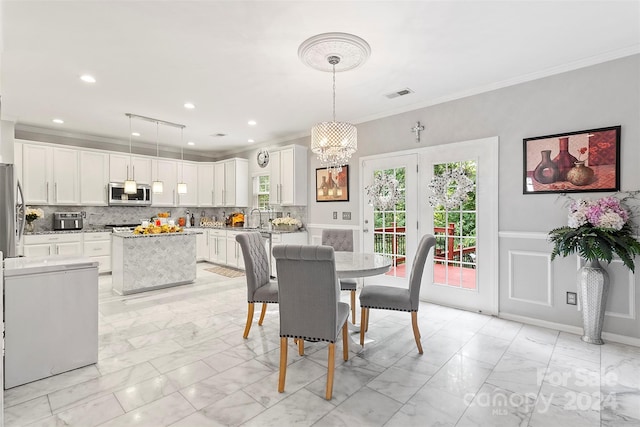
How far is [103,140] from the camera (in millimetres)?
6281

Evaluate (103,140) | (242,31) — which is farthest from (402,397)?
(103,140)

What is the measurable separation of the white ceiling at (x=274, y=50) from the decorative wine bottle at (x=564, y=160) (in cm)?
75

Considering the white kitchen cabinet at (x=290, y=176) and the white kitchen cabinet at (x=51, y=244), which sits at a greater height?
the white kitchen cabinet at (x=290, y=176)

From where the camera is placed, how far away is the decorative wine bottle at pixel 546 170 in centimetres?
326

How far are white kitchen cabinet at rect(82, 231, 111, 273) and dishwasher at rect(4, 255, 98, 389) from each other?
11.5ft

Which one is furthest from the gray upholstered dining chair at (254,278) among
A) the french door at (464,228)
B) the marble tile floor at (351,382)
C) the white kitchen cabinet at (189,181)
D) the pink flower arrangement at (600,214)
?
the white kitchen cabinet at (189,181)

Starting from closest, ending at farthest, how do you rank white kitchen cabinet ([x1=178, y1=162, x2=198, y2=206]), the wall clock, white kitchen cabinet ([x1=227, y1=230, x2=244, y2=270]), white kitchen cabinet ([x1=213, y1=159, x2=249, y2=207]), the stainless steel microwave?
the stainless steel microwave < white kitchen cabinet ([x1=227, y1=230, x2=244, y2=270]) < the wall clock < white kitchen cabinet ([x1=213, y1=159, x2=249, y2=207]) < white kitchen cabinet ([x1=178, y1=162, x2=198, y2=206])

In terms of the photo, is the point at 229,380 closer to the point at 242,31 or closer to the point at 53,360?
the point at 53,360

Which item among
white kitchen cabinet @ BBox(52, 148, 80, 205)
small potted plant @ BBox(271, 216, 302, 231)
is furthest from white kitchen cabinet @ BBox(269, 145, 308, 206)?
white kitchen cabinet @ BBox(52, 148, 80, 205)

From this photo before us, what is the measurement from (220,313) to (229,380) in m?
1.57

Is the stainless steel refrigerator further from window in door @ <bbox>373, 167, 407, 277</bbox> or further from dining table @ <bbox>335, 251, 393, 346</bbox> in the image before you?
window in door @ <bbox>373, 167, 407, 277</bbox>

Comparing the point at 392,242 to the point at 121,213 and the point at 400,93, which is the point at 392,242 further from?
the point at 121,213

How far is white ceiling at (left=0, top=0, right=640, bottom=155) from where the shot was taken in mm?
2314

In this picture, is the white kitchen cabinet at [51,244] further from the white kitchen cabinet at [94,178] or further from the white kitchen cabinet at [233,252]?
the white kitchen cabinet at [233,252]
